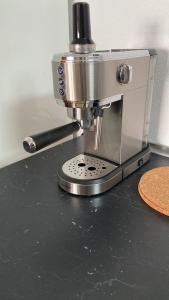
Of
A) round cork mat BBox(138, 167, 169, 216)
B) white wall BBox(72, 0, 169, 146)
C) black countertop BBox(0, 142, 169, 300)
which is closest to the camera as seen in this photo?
black countertop BBox(0, 142, 169, 300)

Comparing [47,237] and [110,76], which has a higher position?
[110,76]

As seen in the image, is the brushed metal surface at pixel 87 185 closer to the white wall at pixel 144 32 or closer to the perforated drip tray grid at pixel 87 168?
the perforated drip tray grid at pixel 87 168

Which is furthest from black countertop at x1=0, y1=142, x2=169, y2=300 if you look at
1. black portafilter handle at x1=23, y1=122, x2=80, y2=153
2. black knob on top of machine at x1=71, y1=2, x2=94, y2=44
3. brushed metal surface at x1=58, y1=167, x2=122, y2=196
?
black knob on top of machine at x1=71, y1=2, x2=94, y2=44

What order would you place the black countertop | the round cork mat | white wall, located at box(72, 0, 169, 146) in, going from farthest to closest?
white wall, located at box(72, 0, 169, 146), the round cork mat, the black countertop

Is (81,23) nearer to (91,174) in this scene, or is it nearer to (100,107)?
(100,107)

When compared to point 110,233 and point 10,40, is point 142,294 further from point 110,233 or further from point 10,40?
point 10,40

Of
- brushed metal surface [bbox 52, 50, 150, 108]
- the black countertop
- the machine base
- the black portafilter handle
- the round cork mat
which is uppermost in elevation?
brushed metal surface [bbox 52, 50, 150, 108]

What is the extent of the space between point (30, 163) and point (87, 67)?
38cm

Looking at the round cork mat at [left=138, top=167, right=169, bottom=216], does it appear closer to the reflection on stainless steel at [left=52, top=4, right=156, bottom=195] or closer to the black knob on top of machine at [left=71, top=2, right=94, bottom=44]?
the reflection on stainless steel at [left=52, top=4, right=156, bottom=195]

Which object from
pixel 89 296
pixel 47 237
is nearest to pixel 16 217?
pixel 47 237

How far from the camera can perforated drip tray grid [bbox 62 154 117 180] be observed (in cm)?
58

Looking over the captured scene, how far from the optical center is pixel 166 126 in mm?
749

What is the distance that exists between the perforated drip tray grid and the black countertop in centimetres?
5

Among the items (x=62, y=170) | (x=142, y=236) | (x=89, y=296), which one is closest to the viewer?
(x=89, y=296)
